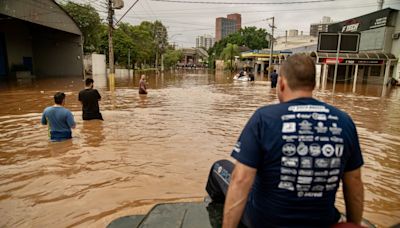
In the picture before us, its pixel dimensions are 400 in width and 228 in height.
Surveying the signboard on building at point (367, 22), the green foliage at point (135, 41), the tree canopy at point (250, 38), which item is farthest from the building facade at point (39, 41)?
the tree canopy at point (250, 38)

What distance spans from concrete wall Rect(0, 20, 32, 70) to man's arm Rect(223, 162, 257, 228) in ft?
108

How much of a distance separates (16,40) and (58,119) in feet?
99.2

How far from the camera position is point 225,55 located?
7844cm

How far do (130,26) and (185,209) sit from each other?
57791mm

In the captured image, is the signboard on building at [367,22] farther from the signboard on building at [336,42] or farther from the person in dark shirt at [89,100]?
the person in dark shirt at [89,100]

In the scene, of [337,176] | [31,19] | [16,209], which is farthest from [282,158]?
[31,19]

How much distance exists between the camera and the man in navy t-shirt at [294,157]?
1876 mm

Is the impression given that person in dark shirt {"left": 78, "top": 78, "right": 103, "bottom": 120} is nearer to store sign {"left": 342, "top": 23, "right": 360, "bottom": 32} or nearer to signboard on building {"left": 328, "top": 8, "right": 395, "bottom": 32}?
signboard on building {"left": 328, "top": 8, "right": 395, "bottom": 32}

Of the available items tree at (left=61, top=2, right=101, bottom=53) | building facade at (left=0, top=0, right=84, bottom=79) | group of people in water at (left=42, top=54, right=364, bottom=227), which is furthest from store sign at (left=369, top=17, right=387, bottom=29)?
group of people in water at (left=42, top=54, right=364, bottom=227)

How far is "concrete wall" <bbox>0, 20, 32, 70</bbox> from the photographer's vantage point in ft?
96.8

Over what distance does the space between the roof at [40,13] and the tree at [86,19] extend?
1104 centimetres

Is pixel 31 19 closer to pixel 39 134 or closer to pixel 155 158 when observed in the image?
pixel 39 134

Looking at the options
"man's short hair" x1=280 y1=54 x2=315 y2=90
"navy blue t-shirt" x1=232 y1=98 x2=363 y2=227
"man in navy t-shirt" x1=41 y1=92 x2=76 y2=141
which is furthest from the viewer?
"man in navy t-shirt" x1=41 y1=92 x2=76 y2=141

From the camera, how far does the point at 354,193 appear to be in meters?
2.15
